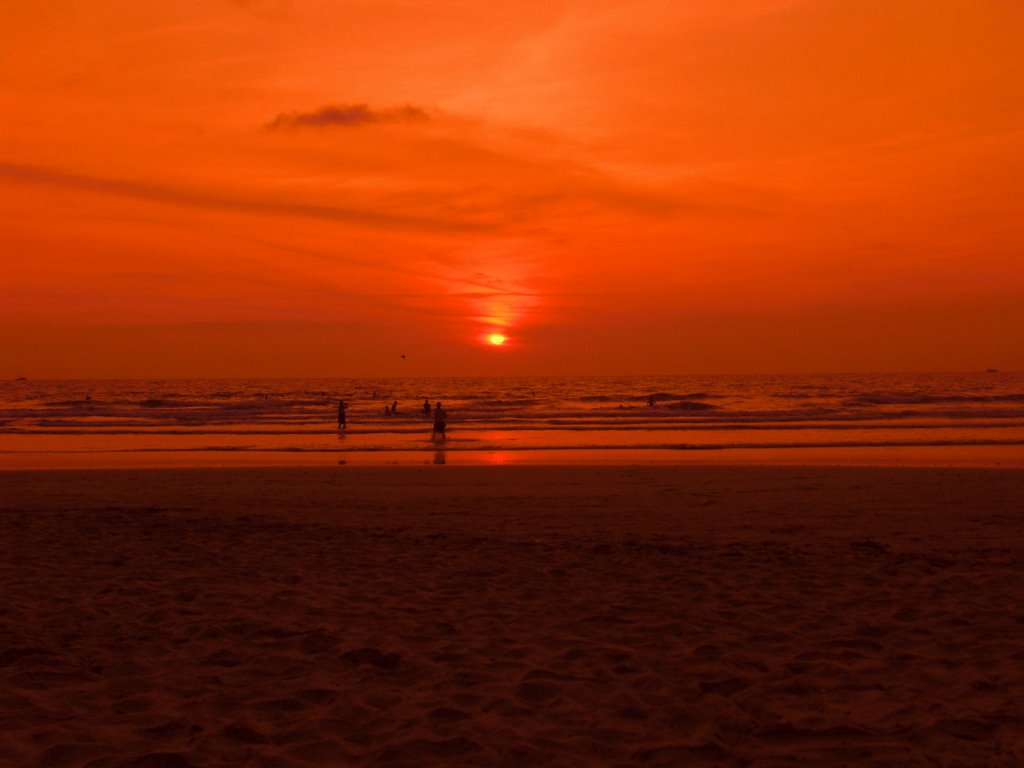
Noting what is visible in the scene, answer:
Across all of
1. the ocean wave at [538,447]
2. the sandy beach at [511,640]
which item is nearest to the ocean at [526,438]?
the ocean wave at [538,447]

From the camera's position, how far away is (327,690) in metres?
5.83

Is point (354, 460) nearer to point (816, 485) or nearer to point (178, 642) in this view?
point (816, 485)

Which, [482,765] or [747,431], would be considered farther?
[747,431]

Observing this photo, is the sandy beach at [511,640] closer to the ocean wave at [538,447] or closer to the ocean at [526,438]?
the ocean at [526,438]

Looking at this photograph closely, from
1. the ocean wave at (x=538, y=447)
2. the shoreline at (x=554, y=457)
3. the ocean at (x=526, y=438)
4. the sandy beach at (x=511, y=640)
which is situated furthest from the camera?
the ocean wave at (x=538, y=447)

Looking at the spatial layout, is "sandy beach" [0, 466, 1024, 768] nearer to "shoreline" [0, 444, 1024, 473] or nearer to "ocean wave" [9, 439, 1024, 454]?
"shoreline" [0, 444, 1024, 473]

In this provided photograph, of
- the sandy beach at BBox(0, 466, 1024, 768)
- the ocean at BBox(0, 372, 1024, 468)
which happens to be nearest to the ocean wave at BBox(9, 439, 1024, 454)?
the ocean at BBox(0, 372, 1024, 468)

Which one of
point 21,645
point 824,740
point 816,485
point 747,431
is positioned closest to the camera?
point 824,740

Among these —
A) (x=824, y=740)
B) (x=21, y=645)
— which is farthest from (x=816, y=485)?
(x=21, y=645)

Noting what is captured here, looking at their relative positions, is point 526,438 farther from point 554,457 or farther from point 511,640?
point 511,640

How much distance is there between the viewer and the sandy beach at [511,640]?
5.03 meters

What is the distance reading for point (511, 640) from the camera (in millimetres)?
6906

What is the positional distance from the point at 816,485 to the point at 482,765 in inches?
584

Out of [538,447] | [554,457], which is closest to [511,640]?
[554,457]
